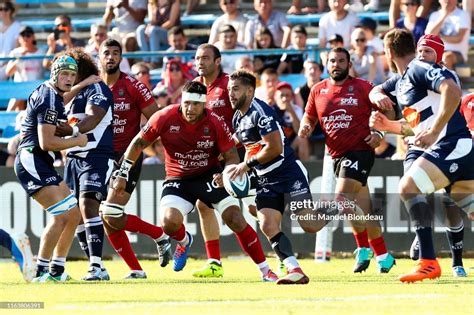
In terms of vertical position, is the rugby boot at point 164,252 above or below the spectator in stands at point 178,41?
below

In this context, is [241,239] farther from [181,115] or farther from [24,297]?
[24,297]

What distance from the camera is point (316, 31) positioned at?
20.9 metres

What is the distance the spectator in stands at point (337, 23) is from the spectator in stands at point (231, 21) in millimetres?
1473

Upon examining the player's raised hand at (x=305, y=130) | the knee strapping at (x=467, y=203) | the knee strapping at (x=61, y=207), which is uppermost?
the player's raised hand at (x=305, y=130)

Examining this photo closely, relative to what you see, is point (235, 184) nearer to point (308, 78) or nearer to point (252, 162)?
point (252, 162)

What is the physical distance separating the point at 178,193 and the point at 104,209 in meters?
0.90

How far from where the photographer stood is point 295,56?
1895 cm

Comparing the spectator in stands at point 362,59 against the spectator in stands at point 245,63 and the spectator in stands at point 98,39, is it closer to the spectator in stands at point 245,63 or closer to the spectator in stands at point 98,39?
the spectator in stands at point 245,63

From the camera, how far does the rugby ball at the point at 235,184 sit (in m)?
11.5

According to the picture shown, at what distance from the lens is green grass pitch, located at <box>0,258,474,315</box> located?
29.2 feet

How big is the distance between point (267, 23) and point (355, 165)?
22.0 feet

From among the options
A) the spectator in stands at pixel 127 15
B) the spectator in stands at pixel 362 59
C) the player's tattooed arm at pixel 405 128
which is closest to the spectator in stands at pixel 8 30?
the spectator in stands at pixel 127 15

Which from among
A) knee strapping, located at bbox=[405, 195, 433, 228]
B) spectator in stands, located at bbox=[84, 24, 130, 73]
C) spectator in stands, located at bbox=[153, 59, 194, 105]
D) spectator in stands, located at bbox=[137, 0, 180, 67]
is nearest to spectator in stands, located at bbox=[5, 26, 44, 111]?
spectator in stands, located at bbox=[84, 24, 130, 73]

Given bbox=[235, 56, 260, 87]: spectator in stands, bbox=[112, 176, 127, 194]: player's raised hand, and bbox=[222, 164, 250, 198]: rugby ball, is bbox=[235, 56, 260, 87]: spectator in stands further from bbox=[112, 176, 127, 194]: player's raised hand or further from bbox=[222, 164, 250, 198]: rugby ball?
bbox=[222, 164, 250, 198]: rugby ball
